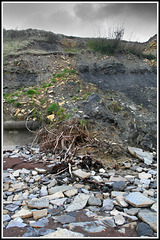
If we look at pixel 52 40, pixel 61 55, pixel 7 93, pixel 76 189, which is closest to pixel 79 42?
pixel 52 40

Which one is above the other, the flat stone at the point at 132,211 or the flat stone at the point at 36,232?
the flat stone at the point at 132,211

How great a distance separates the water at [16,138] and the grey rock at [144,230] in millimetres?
4848

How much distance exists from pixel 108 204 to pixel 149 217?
53cm

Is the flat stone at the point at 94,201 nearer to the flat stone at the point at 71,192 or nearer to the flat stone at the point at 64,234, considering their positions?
the flat stone at the point at 71,192

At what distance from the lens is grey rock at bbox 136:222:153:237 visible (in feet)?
5.92

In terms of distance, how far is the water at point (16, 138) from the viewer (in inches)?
250

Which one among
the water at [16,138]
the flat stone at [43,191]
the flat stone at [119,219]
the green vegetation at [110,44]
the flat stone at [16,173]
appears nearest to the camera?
the flat stone at [119,219]

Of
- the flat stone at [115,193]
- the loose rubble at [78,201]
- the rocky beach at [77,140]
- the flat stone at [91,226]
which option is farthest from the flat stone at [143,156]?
the flat stone at [91,226]

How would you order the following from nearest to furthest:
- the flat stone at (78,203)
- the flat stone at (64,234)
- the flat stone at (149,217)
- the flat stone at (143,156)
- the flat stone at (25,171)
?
the flat stone at (64,234) → the flat stone at (149,217) → the flat stone at (78,203) → the flat stone at (25,171) → the flat stone at (143,156)

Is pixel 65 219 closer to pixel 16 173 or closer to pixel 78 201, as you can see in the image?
pixel 78 201

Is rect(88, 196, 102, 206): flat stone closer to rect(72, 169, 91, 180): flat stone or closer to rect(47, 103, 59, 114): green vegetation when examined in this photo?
rect(72, 169, 91, 180): flat stone

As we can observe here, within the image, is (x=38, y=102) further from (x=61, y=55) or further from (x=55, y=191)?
(x=55, y=191)

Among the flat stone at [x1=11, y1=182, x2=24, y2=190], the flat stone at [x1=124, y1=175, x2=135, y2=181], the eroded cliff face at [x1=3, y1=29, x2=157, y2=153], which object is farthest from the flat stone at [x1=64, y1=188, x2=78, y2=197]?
the eroded cliff face at [x1=3, y1=29, x2=157, y2=153]

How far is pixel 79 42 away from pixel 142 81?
448 centimetres
